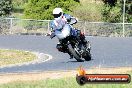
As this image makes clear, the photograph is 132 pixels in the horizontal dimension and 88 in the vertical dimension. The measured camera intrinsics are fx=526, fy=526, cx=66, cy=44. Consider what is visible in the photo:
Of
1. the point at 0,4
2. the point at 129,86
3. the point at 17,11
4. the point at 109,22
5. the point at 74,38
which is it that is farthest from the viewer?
the point at 17,11

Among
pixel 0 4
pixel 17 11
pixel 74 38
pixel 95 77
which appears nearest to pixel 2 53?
pixel 74 38

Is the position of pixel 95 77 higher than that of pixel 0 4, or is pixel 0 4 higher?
pixel 95 77

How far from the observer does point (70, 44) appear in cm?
1811

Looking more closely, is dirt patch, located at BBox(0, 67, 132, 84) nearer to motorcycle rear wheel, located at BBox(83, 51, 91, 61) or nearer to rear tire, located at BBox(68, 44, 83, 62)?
rear tire, located at BBox(68, 44, 83, 62)

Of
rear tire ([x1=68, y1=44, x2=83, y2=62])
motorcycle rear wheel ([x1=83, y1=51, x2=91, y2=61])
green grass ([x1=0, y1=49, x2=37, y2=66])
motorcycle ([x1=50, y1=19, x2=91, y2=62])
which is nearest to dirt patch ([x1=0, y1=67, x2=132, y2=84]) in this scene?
motorcycle ([x1=50, y1=19, x2=91, y2=62])

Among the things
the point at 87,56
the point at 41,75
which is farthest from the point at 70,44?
the point at 41,75

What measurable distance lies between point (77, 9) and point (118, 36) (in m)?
7.64

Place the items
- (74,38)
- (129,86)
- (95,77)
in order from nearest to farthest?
(95,77) < (129,86) < (74,38)

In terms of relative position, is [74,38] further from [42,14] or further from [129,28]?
[42,14]

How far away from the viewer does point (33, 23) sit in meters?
40.7

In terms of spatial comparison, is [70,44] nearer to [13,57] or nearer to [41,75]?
[41,75]

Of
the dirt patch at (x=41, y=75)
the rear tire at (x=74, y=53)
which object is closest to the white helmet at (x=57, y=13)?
the rear tire at (x=74, y=53)

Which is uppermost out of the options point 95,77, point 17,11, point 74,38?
point 95,77

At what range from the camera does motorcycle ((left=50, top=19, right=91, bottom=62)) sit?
57.8ft
